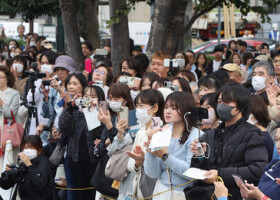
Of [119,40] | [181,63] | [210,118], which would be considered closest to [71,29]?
[119,40]

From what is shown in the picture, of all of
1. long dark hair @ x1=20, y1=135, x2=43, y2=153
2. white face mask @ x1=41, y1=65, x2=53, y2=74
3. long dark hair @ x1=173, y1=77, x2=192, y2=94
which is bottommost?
long dark hair @ x1=20, y1=135, x2=43, y2=153

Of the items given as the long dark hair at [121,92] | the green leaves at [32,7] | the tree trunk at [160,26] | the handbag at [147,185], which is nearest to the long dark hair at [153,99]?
the handbag at [147,185]

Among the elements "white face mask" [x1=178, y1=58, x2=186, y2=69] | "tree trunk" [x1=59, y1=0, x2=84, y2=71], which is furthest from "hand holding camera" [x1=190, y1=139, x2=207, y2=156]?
"tree trunk" [x1=59, y1=0, x2=84, y2=71]

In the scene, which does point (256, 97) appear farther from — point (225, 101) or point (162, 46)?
point (162, 46)

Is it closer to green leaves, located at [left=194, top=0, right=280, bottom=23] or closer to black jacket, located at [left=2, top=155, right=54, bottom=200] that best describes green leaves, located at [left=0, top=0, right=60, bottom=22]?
green leaves, located at [left=194, top=0, right=280, bottom=23]

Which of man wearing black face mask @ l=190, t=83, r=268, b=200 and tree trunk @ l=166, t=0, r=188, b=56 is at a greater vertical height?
tree trunk @ l=166, t=0, r=188, b=56

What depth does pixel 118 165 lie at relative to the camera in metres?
7.18

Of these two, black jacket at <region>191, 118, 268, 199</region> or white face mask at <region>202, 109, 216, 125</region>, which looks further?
white face mask at <region>202, 109, 216, 125</region>

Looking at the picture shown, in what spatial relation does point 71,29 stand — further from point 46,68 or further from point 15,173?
point 15,173

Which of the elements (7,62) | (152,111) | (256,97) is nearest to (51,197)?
(152,111)

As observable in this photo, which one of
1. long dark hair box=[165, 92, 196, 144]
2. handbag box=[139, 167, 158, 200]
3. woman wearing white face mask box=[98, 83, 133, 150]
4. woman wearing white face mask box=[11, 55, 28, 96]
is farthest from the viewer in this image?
woman wearing white face mask box=[11, 55, 28, 96]

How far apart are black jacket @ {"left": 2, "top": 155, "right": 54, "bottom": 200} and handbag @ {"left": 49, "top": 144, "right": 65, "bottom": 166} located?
90 millimetres

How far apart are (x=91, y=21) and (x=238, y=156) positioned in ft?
49.5

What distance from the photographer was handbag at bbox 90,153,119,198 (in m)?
7.57
